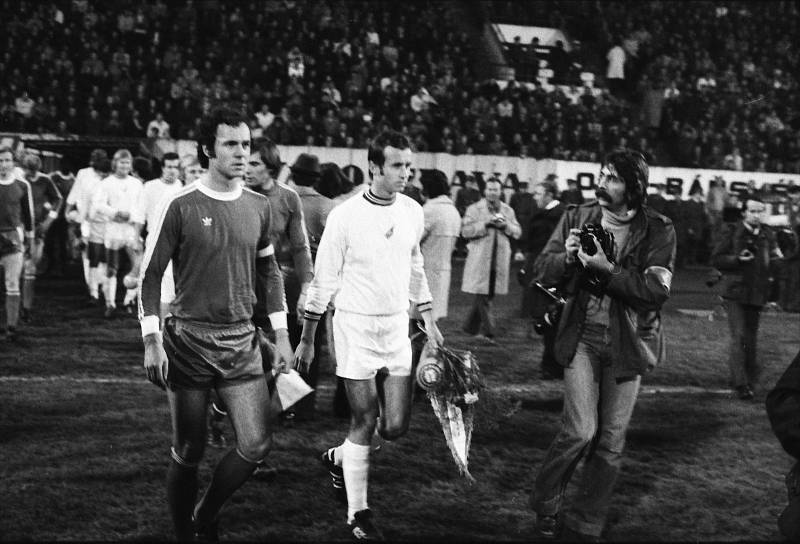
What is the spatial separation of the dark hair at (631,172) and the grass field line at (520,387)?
173 inches

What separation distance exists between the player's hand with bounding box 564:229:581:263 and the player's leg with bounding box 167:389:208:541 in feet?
6.97

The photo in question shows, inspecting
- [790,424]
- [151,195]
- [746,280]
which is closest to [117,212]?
[151,195]

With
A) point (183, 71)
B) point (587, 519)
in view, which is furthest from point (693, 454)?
point (183, 71)

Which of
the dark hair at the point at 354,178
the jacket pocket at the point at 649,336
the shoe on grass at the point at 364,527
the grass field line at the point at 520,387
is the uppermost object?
the dark hair at the point at 354,178

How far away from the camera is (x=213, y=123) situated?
5027 millimetres

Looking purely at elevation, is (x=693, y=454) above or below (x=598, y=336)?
below

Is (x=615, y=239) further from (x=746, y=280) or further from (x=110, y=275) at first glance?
(x=110, y=275)

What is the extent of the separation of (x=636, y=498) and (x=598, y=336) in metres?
1.61

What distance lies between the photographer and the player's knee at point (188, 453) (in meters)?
4.91

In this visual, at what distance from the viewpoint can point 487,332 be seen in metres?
12.7

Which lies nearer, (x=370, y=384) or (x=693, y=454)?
(x=370, y=384)

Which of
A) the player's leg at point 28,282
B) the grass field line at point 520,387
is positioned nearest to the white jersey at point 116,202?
the player's leg at point 28,282

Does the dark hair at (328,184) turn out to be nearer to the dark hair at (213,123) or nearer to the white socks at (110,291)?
the dark hair at (213,123)

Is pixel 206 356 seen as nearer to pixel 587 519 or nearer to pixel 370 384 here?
pixel 370 384
